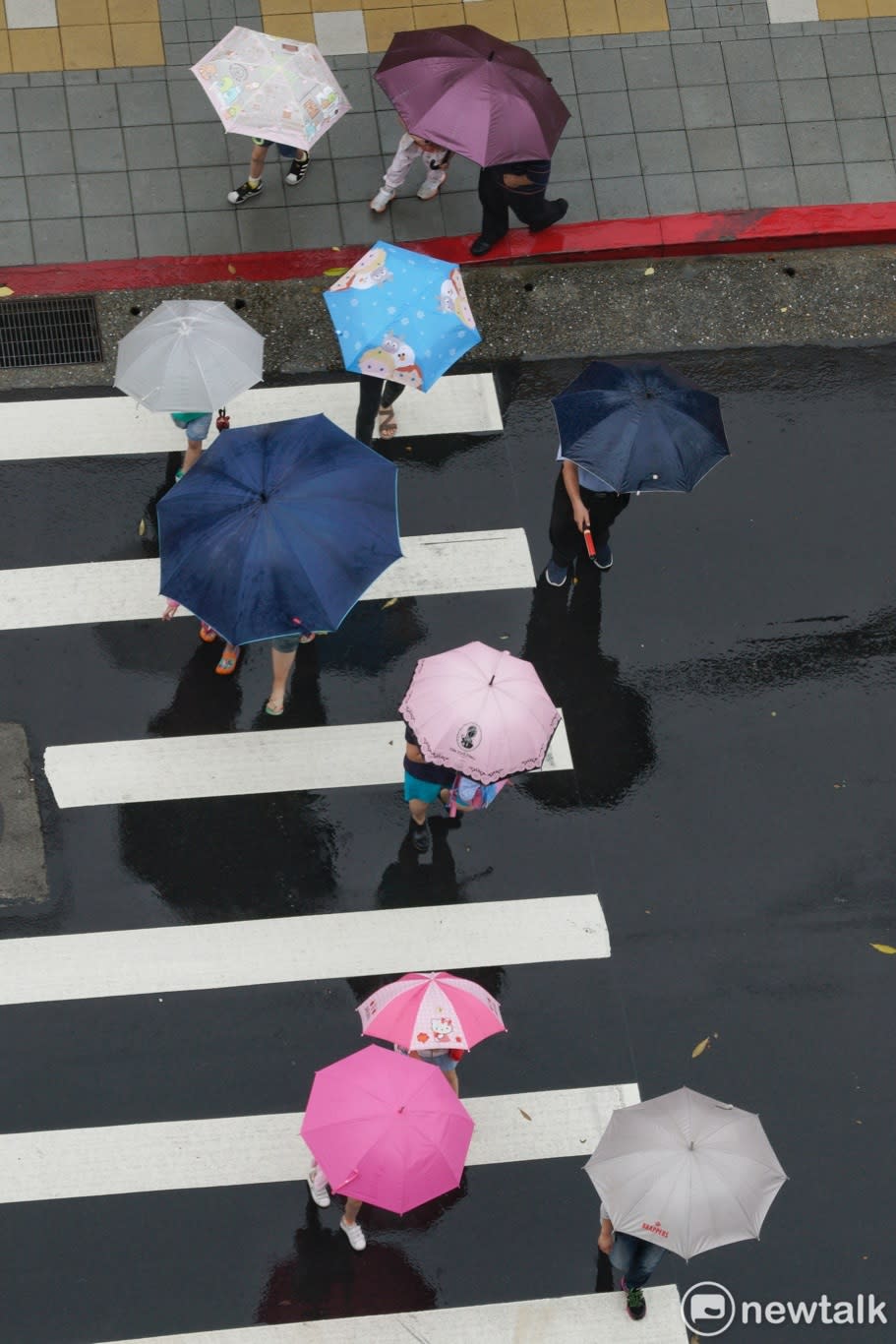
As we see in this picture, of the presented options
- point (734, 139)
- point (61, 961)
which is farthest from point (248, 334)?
point (734, 139)

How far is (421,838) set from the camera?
1062cm

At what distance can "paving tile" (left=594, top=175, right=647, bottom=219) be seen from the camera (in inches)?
504

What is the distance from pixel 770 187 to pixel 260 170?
4.34 m

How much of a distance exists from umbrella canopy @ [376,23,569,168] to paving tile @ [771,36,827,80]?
10.9 feet

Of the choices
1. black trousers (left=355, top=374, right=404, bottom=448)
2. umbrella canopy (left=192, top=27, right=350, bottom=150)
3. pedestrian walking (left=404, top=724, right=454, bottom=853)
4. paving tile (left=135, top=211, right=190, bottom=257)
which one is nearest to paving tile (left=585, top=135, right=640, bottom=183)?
umbrella canopy (left=192, top=27, right=350, bottom=150)

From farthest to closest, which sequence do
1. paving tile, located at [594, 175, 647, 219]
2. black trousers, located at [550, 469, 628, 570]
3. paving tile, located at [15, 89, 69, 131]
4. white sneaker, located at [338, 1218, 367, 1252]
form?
paving tile, located at [594, 175, 647, 219]
paving tile, located at [15, 89, 69, 131]
black trousers, located at [550, 469, 628, 570]
white sneaker, located at [338, 1218, 367, 1252]

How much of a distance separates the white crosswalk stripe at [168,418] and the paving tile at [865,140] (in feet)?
12.8

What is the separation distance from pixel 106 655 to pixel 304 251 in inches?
150

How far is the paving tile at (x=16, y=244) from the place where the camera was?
12.2 meters

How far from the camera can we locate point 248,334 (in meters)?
10.3

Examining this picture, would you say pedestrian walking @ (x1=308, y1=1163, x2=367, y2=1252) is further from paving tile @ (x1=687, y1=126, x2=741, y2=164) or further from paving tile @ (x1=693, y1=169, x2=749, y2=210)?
paving tile @ (x1=687, y1=126, x2=741, y2=164)

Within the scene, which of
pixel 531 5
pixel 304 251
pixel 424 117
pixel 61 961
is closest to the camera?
pixel 61 961

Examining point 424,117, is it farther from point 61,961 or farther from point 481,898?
point 61,961

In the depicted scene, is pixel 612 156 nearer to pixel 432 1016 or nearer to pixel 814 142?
pixel 814 142
